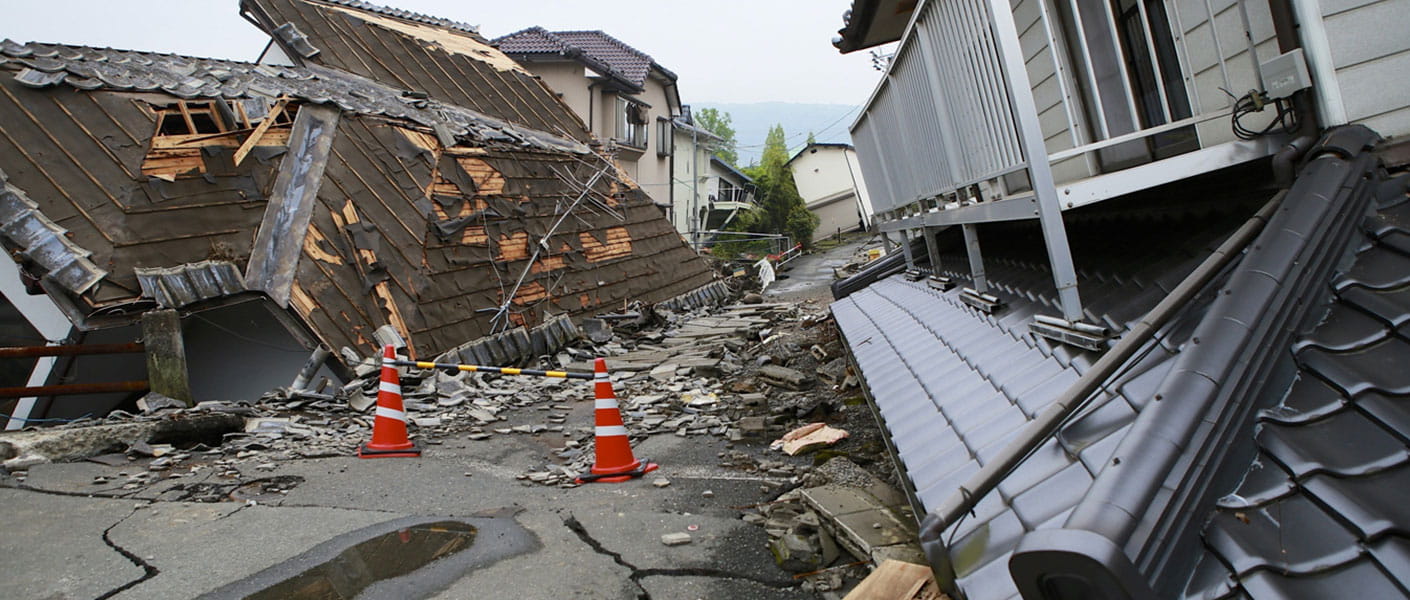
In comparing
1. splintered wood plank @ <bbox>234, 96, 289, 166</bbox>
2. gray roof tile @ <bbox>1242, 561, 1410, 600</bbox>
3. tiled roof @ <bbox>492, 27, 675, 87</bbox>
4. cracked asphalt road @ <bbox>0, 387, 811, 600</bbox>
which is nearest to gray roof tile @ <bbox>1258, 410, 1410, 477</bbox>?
gray roof tile @ <bbox>1242, 561, 1410, 600</bbox>

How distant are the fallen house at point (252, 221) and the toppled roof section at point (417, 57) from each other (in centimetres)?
148

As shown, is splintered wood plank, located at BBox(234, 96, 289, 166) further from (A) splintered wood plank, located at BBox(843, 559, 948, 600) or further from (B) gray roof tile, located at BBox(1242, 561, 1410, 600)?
(B) gray roof tile, located at BBox(1242, 561, 1410, 600)

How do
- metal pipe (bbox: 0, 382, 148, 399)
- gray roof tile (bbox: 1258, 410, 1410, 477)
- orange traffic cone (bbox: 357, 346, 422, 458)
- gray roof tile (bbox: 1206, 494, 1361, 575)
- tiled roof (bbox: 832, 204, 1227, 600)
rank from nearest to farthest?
gray roof tile (bbox: 1206, 494, 1361, 575) → gray roof tile (bbox: 1258, 410, 1410, 477) → tiled roof (bbox: 832, 204, 1227, 600) → orange traffic cone (bbox: 357, 346, 422, 458) → metal pipe (bbox: 0, 382, 148, 399)

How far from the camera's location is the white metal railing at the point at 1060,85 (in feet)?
10.0

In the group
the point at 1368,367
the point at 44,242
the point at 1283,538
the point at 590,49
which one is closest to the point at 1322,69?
the point at 1368,367

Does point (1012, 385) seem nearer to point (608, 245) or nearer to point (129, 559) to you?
point (129, 559)

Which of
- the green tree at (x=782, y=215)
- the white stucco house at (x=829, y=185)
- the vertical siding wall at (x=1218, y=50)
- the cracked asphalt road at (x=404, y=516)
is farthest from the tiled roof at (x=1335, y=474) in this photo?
the white stucco house at (x=829, y=185)

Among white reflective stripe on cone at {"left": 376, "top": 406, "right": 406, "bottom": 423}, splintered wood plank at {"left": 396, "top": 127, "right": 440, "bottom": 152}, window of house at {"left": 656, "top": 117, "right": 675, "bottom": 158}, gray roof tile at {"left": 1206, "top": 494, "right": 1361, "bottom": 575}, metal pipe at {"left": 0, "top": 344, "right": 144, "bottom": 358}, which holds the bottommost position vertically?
gray roof tile at {"left": 1206, "top": 494, "right": 1361, "bottom": 575}

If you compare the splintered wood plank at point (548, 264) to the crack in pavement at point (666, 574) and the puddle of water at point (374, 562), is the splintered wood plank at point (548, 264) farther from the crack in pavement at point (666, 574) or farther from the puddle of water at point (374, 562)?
the crack in pavement at point (666, 574)

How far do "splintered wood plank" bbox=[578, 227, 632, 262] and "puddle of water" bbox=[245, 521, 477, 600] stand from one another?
10.5 meters

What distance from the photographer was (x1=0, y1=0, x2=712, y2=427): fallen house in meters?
8.36

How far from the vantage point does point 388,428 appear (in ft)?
23.5

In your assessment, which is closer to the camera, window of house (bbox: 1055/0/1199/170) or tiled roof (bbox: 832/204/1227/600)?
tiled roof (bbox: 832/204/1227/600)

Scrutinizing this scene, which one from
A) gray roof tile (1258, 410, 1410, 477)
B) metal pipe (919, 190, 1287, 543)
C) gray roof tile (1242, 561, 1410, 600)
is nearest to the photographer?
gray roof tile (1242, 561, 1410, 600)
